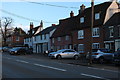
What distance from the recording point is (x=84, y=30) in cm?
3556

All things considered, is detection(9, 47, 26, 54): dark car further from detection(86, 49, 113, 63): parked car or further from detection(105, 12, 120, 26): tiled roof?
detection(86, 49, 113, 63): parked car

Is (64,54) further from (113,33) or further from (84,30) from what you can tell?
(84,30)

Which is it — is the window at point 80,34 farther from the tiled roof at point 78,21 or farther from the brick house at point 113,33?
the brick house at point 113,33

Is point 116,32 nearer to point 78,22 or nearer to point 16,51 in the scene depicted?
point 78,22

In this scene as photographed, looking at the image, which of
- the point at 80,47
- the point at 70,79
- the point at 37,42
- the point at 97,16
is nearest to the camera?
the point at 70,79

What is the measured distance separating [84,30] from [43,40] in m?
20.6

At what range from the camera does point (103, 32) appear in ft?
102

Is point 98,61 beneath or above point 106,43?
beneath

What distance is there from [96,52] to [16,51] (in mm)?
24411

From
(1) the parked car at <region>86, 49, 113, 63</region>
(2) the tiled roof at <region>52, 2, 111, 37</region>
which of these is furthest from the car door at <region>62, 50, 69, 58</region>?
(2) the tiled roof at <region>52, 2, 111, 37</region>

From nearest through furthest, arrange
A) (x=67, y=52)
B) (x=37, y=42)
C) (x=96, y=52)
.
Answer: (x=96, y=52) < (x=67, y=52) < (x=37, y=42)

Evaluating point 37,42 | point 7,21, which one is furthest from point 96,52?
point 7,21

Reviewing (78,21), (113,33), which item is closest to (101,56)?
(113,33)

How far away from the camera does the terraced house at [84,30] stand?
3219 centimetres
